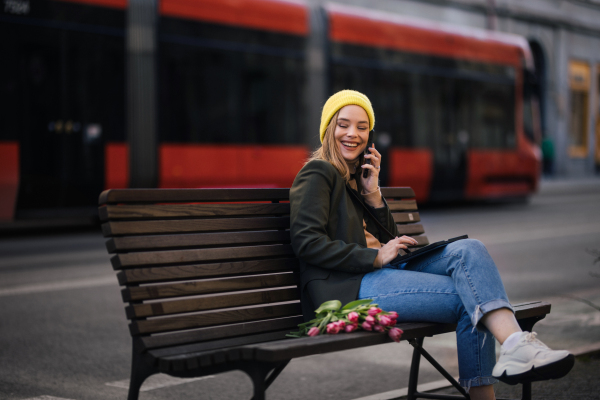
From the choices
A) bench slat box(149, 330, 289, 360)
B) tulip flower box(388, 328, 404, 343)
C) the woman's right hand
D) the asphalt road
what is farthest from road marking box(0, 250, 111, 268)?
tulip flower box(388, 328, 404, 343)

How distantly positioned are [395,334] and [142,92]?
30.8 ft

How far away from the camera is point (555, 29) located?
35.7 meters

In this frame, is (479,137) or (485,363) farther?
(479,137)

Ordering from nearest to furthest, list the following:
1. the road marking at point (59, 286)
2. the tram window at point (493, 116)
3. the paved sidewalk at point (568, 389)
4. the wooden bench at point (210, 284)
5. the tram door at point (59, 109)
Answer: the wooden bench at point (210, 284)
the paved sidewalk at point (568, 389)
the road marking at point (59, 286)
the tram door at point (59, 109)
the tram window at point (493, 116)

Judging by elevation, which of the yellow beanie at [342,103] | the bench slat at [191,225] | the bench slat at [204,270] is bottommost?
the bench slat at [204,270]

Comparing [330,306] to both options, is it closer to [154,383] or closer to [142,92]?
[154,383]

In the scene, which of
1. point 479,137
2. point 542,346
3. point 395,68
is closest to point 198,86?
point 395,68

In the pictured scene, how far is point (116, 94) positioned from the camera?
36.8ft

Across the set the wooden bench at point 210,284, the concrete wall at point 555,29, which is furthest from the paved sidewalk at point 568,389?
the concrete wall at point 555,29

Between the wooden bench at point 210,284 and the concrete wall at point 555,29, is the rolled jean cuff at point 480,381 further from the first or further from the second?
the concrete wall at point 555,29

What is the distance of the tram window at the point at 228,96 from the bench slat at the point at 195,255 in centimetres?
877

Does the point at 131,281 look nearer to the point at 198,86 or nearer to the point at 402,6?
the point at 198,86

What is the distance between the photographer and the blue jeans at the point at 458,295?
2.84 metres

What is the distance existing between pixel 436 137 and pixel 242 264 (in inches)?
529
